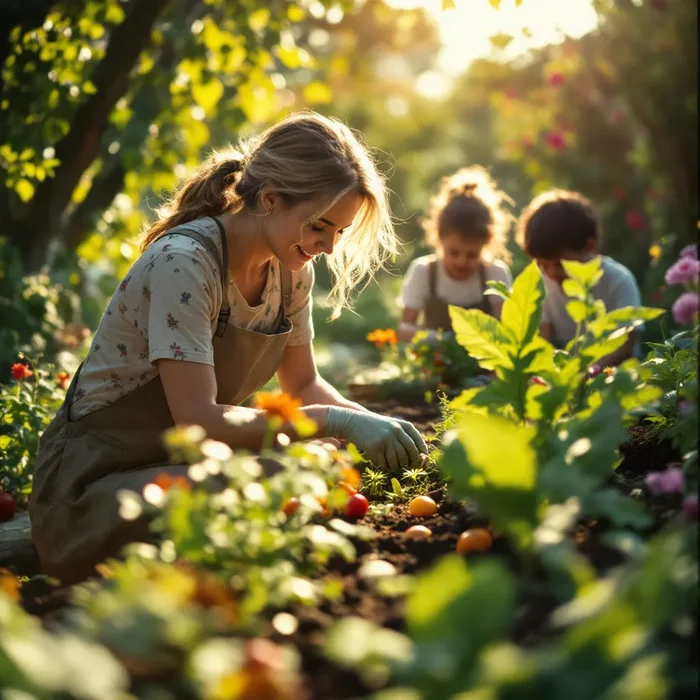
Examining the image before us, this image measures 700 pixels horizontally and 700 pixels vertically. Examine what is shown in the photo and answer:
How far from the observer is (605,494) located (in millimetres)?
1340

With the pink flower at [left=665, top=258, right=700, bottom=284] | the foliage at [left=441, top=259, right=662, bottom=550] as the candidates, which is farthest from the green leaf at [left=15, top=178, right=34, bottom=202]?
the pink flower at [left=665, top=258, right=700, bottom=284]

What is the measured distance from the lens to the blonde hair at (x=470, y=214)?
13.5 ft

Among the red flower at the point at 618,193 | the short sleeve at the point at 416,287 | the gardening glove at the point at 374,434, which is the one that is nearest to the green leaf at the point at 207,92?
the short sleeve at the point at 416,287

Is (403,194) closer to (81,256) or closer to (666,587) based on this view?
(81,256)

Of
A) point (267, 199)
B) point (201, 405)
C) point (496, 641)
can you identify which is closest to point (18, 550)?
point (201, 405)

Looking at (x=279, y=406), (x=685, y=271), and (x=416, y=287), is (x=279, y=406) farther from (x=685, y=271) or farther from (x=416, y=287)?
(x=416, y=287)

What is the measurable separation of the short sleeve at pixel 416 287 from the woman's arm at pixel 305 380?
180 centimetres

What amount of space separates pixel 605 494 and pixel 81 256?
425 centimetres

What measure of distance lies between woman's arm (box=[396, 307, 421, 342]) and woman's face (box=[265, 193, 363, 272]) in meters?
2.06

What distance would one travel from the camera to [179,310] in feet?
6.75

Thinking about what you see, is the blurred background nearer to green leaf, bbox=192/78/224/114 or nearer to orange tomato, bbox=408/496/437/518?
green leaf, bbox=192/78/224/114

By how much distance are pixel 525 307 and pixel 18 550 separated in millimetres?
1577

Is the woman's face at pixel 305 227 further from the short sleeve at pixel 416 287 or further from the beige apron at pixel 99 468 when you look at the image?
the short sleeve at pixel 416 287

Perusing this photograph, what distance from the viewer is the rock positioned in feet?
7.90
